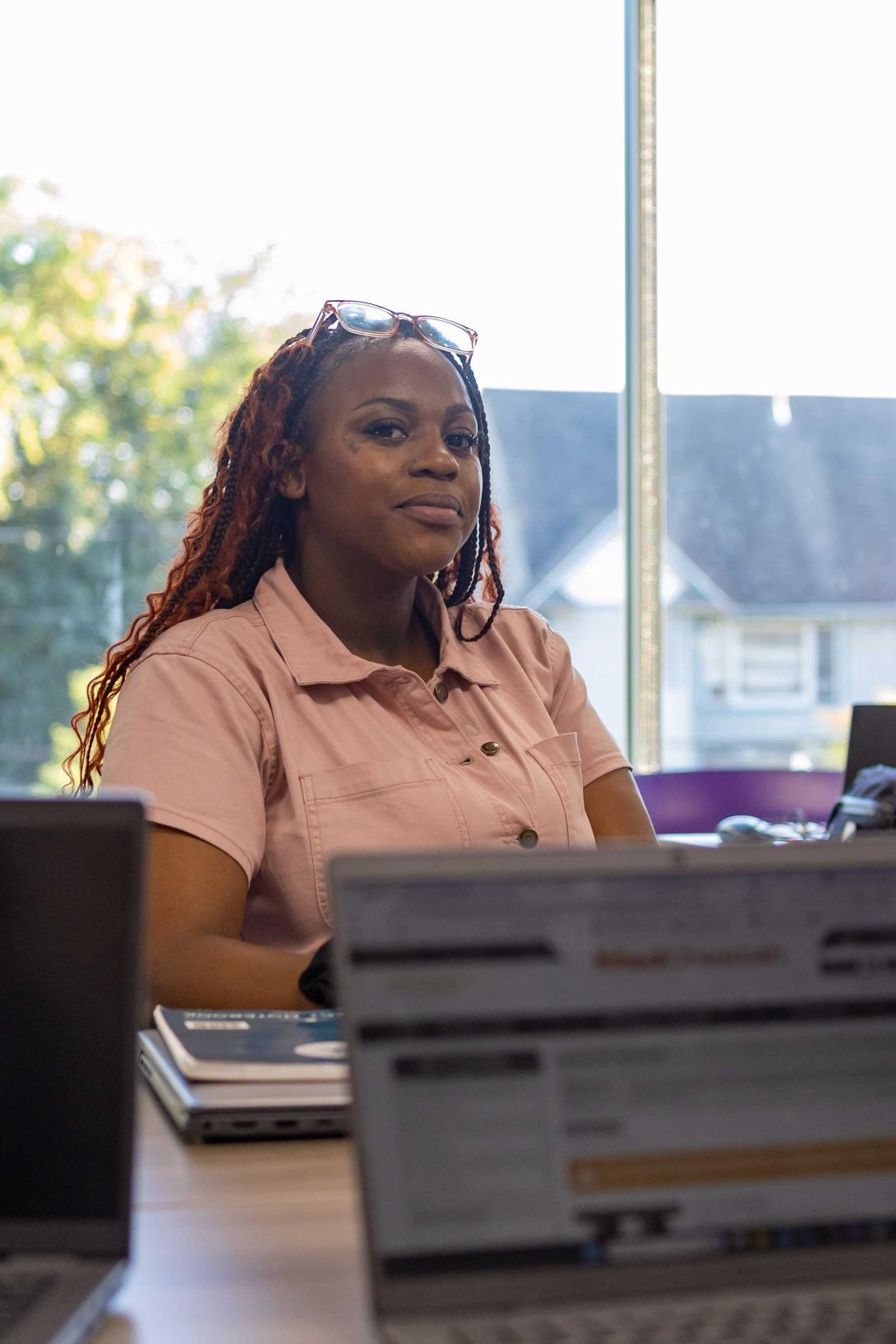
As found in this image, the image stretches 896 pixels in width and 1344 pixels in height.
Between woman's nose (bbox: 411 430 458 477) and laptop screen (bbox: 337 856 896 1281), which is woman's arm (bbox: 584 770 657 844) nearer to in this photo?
woman's nose (bbox: 411 430 458 477)

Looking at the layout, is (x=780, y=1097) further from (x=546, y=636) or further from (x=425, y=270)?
(x=425, y=270)

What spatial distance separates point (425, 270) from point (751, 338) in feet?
3.53

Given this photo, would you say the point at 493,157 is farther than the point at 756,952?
Yes

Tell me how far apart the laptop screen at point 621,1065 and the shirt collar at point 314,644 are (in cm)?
96

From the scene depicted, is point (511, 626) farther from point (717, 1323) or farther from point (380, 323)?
point (717, 1323)

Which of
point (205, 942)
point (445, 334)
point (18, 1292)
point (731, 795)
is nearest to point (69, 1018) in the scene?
point (18, 1292)

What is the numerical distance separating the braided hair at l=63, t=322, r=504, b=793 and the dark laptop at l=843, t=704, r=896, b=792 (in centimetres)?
61

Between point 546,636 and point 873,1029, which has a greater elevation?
point 546,636

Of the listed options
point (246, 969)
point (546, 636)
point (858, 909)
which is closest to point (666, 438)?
point (546, 636)

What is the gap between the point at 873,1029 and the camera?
676 millimetres

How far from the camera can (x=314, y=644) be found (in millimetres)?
1629

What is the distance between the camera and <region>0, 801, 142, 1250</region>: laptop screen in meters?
0.69

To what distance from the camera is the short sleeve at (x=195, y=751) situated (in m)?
1.39

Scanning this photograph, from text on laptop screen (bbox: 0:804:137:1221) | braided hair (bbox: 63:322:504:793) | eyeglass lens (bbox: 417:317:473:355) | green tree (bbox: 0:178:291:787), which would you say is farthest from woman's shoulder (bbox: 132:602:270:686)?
green tree (bbox: 0:178:291:787)
